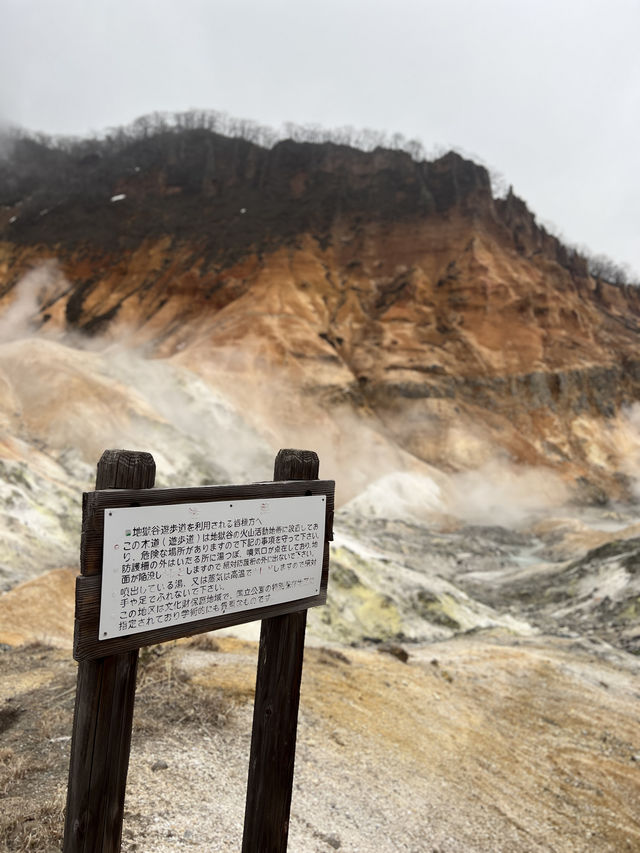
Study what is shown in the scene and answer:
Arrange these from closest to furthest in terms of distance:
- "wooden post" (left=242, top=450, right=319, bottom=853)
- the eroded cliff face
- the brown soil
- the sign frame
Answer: the sign frame < "wooden post" (left=242, top=450, right=319, bottom=853) < the brown soil < the eroded cliff face

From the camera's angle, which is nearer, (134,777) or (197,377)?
(134,777)

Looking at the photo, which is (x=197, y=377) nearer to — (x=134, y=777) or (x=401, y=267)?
(x=401, y=267)

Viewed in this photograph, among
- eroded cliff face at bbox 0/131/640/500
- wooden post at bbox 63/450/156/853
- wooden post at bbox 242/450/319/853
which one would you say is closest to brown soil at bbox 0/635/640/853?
wooden post at bbox 242/450/319/853

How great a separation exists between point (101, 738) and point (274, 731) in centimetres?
104

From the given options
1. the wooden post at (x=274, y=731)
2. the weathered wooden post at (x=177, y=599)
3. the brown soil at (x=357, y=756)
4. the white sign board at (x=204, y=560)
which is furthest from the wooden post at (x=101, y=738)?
the brown soil at (x=357, y=756)

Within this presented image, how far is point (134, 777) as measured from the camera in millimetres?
4250

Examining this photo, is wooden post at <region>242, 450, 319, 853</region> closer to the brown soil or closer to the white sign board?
the white sign board

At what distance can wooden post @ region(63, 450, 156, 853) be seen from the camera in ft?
8.39

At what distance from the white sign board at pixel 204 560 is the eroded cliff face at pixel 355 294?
109 ft

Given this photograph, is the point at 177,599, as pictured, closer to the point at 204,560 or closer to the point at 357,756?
the point at 204,560

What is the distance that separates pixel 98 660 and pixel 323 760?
3.89 meters

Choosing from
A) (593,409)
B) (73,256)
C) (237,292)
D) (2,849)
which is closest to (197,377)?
(237,292)

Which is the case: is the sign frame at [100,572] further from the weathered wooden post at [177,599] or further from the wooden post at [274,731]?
the wooden post at [274,731]

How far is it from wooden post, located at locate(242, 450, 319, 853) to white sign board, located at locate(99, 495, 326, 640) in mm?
239
